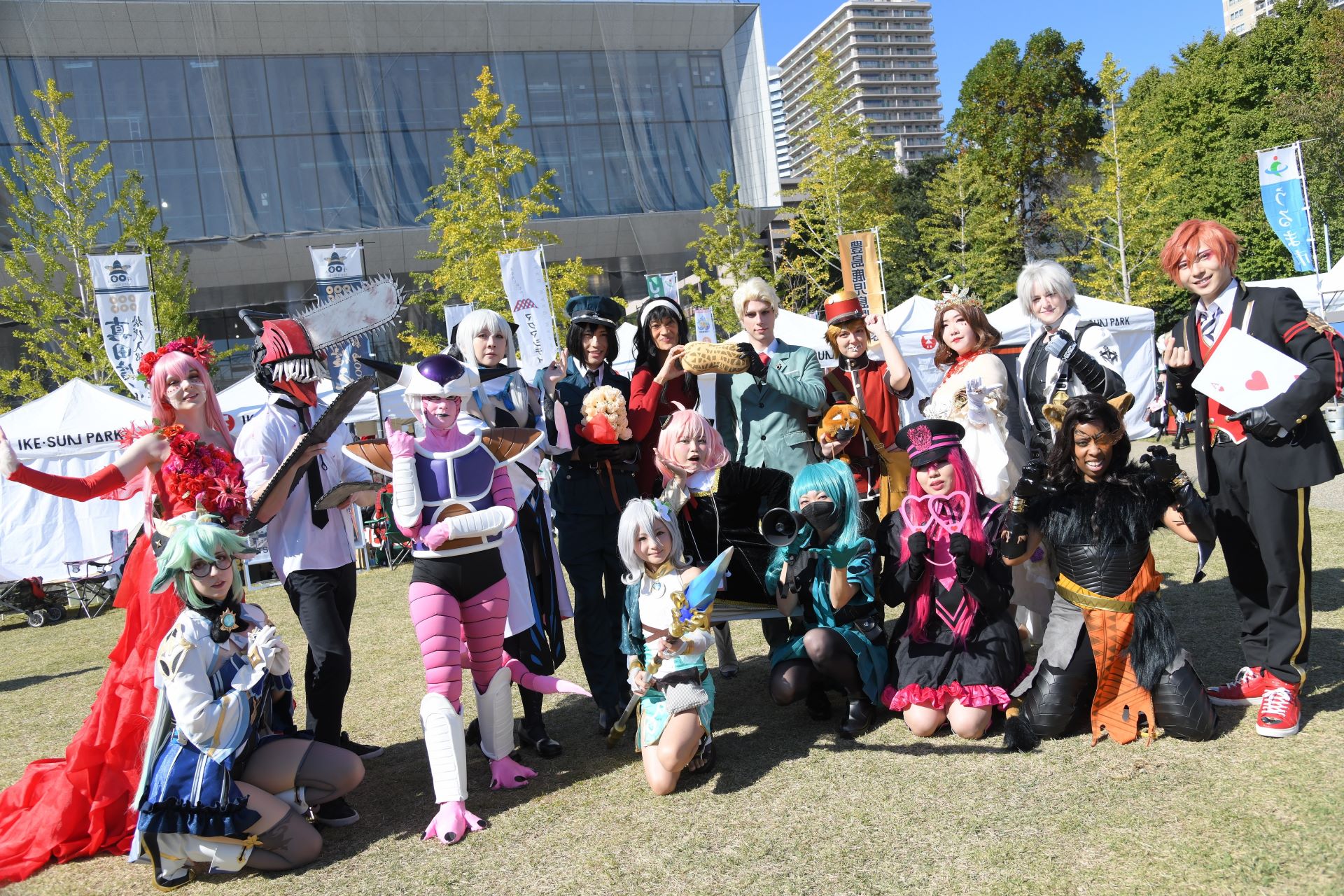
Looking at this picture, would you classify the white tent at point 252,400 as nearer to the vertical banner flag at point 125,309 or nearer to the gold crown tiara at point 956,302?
the vertical banner flag at point 125,309

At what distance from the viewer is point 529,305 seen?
1238cm

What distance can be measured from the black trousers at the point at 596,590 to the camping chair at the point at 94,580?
825 centimetres

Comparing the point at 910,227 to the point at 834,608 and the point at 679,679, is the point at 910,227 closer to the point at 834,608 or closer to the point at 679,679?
the point at 834,608

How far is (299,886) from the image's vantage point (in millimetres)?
3078

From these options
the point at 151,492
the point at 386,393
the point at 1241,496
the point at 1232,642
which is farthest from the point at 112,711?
the point at 386,393

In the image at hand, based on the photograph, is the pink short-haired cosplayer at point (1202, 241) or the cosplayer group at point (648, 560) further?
the pink short-haired cosplayer at point (1202, 241)

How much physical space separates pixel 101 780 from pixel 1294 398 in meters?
4.51

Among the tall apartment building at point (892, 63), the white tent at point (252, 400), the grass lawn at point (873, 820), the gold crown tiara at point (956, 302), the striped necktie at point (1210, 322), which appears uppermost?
the tall apartment building at point (892, 63)

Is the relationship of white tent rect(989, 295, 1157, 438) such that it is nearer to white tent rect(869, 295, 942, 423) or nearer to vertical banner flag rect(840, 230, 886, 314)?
white tent rect(869, 295, 942, 423)

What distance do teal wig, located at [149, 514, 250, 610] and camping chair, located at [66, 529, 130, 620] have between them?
835 cm

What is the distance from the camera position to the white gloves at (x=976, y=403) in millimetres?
4152

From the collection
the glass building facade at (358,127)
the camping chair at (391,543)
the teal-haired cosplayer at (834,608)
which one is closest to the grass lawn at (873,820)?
the teal-haired cosplayer at (834,608)

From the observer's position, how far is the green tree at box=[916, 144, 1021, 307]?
1190 inches

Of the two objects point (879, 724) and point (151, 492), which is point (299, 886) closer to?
point (151, 492)
